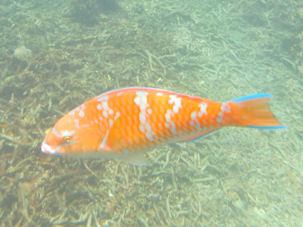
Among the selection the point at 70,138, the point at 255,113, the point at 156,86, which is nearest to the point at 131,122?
the point at 70,138

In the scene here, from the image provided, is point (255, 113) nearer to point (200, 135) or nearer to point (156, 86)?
point (200, 135)

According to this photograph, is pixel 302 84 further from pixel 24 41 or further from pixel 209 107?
pixel 24 41

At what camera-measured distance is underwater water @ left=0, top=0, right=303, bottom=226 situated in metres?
2.89

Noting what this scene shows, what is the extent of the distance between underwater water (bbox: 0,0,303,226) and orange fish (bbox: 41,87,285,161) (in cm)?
165

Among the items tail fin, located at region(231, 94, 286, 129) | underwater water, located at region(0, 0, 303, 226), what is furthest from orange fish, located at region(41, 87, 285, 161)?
underwater water, located at region(0, 0, 303, 226)

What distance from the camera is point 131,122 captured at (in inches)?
58.4

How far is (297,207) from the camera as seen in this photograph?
421cm

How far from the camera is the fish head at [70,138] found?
1.47 meters

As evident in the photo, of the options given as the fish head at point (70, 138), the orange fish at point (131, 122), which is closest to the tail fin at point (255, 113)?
the orange fish at point (131, 122)

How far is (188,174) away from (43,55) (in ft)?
13.8

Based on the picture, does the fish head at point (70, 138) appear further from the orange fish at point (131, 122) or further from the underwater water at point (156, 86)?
the underwater water at point (156, 86)

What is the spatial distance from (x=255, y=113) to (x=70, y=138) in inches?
49.2

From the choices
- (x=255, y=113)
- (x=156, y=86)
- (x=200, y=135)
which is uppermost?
(x=255, y=113)

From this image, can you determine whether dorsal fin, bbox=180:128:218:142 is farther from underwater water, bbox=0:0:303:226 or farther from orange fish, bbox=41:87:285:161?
underwater water, bbox=0:0:303:226
